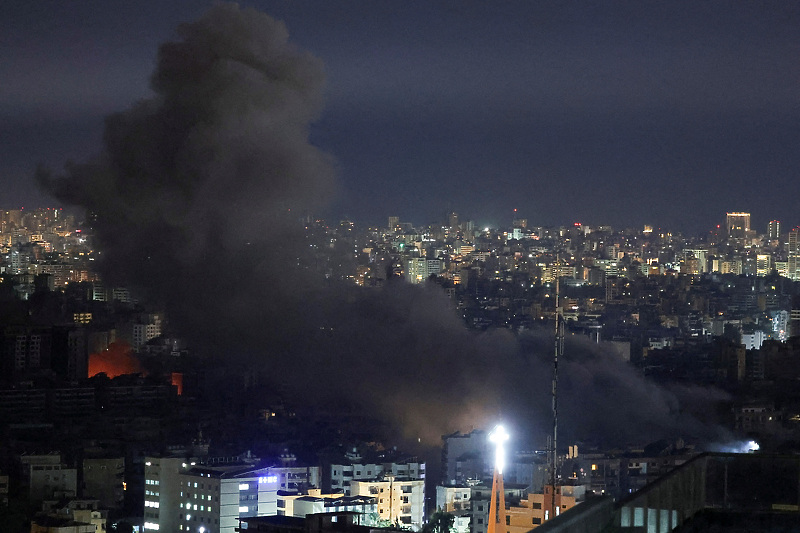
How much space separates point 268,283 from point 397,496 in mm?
8669

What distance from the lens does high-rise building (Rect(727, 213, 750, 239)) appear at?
43625mm

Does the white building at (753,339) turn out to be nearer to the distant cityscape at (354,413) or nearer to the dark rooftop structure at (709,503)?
the distant cityscape at (354,413)

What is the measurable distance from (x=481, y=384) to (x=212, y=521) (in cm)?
750

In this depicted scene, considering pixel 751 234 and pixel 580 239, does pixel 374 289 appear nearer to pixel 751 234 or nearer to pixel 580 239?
pixel 580 239

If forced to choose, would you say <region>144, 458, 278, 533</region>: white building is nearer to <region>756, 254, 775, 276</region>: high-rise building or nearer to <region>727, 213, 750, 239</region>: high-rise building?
<region>727, 213, 750, 239</region>: high-rise building

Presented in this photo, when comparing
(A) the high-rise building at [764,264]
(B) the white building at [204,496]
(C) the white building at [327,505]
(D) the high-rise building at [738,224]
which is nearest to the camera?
(C) the white building at [327,505]

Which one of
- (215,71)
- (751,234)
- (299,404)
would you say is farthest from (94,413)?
(751,234)

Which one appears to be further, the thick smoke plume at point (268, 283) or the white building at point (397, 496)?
the thick smoke plume at point (268, 283)

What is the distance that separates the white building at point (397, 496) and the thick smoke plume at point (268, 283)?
4.70 metres

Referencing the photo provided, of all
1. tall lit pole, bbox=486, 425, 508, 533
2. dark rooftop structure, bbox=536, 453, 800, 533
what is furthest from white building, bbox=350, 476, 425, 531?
dark rooftop structure, bbox=536, 453, 800, 533

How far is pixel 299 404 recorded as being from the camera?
24625 millimetres

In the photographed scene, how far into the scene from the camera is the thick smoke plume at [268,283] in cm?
2336

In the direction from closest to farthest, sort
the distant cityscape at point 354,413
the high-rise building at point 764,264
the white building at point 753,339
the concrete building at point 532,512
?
the concrete building at point 532,512
the distant cityscape at point 354,413
the white building at point 753,339
the high-rise building at point 764,264

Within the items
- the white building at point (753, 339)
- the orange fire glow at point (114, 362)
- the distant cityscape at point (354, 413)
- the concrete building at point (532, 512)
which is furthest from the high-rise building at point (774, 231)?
the concrete building at point (532, 512)
